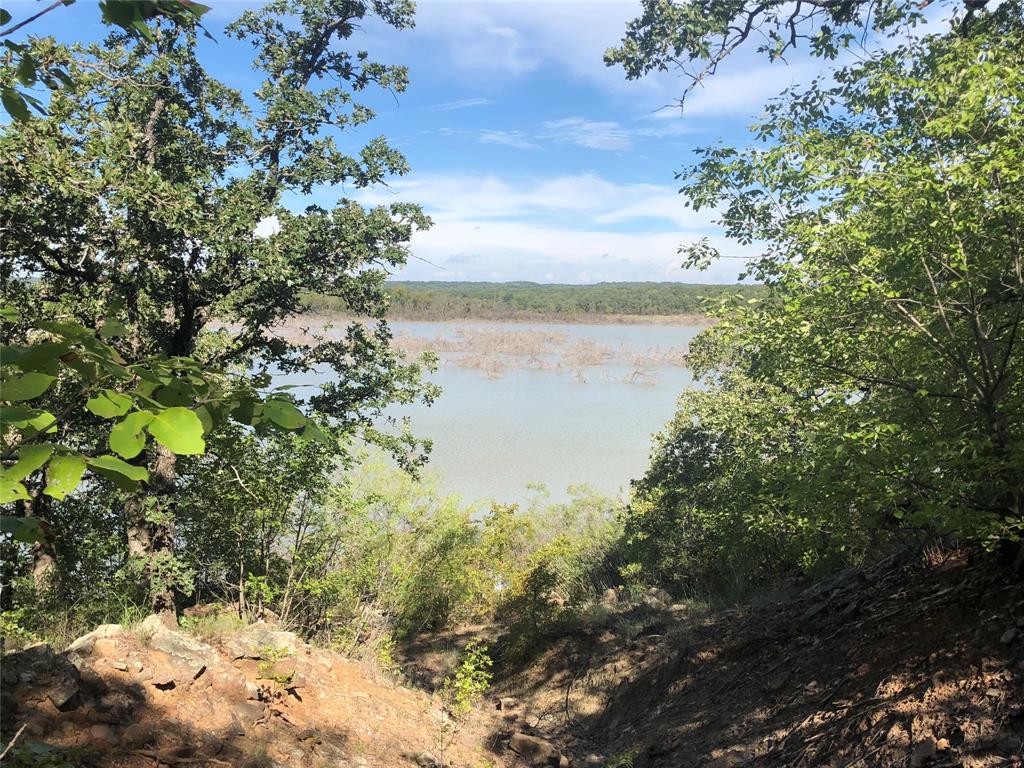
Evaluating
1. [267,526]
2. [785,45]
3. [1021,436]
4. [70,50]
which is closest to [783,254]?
[785,45]

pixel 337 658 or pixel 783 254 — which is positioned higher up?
pixel 783 254

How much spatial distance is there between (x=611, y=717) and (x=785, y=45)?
924 centimetres

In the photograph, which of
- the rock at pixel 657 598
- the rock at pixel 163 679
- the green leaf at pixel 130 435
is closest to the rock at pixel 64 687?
the rock at pixel 163 679

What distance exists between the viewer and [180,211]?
758cm

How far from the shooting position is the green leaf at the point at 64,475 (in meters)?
0.97

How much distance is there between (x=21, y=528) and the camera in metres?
1.19

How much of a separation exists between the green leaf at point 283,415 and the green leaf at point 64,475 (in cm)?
35

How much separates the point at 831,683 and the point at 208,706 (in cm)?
523

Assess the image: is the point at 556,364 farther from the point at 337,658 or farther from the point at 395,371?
the point at 337,658

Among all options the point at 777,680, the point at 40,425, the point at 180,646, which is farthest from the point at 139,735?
the point at 777,680

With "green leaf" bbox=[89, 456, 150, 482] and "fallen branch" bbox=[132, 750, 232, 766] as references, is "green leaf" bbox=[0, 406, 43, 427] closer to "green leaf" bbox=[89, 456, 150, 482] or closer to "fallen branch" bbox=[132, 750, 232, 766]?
"green leaf" bbox=[89, 456, 150, 482]

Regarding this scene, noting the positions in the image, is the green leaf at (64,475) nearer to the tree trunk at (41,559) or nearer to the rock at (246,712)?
the rock at (246,712)

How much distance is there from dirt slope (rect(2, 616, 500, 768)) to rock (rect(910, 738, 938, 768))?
367 centimetres

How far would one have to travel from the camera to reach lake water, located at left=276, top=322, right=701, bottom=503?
2333 cm
